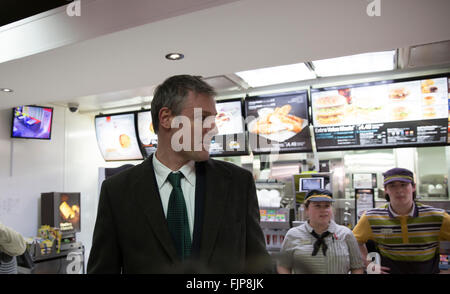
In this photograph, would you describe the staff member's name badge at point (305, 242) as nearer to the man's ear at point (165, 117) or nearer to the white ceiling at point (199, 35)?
the white ceiling at point (199, 35)

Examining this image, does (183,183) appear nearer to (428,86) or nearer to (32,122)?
(428,86)

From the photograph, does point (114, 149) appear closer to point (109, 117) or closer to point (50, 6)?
point (109, 117)

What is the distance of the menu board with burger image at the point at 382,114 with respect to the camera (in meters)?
4.08

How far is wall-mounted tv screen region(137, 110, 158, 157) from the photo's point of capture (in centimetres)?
583

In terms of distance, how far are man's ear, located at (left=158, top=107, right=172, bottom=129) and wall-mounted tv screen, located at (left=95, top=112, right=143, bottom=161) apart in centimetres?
480

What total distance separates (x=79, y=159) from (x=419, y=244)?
565 centimetres

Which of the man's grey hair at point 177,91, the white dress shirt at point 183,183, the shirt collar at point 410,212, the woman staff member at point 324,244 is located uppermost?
the man's grey hair at point 177,91

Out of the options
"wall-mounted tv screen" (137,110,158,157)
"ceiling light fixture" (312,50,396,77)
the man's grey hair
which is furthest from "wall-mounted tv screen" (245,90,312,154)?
the man's grey hair

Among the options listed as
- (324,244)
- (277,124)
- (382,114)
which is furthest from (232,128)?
(324,244)

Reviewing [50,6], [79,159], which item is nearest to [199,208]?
[50,6]

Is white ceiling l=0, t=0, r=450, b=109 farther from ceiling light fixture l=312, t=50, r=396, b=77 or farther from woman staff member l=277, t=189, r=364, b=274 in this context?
woman staff member l=277, t=189, r=364, b=274

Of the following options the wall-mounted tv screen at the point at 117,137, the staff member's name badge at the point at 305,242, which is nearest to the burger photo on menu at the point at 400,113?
the staff member's name badge at the point at 305,242

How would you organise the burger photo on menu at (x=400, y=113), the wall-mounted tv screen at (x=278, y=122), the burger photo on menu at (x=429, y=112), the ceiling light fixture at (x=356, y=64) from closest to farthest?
the ceiling light fixture at (x=356, y=64) < the burger photo on menu at (x=429, y=112) < the burger photo on menu at (x=400, y=113) < the wall-mounted tv screen at (x=278, y=122)

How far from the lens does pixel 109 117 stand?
20.5 ft
